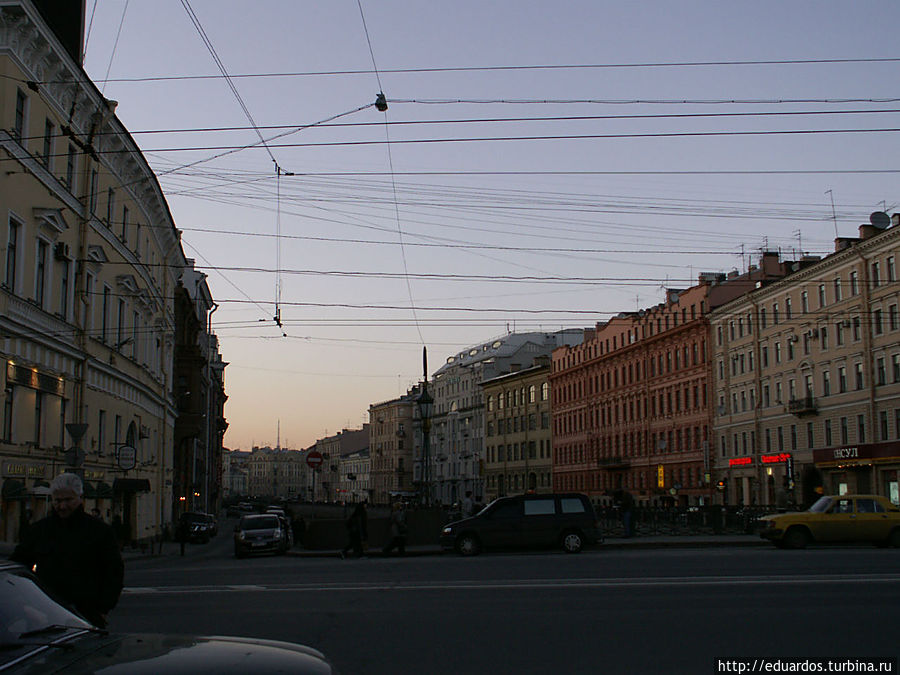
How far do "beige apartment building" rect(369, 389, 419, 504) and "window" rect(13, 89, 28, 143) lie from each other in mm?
128294

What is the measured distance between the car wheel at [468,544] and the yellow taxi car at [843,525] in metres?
8.76

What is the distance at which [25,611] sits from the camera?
5.47 m

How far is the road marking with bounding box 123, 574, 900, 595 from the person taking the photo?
1675 cm

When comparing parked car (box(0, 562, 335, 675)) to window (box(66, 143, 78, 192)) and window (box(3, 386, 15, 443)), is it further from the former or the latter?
window (box(66, 143, 78, 192))

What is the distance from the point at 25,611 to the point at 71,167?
28.2 metres

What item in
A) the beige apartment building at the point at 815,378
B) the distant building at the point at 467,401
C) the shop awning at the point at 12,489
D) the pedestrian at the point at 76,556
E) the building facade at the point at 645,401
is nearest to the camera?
the pedestrian at the point at 76,556

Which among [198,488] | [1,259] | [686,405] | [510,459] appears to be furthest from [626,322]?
[1,259]

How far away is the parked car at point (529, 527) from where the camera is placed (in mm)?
28703

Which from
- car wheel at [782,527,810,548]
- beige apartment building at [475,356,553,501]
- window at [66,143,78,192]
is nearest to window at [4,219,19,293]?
window at [66,143,78,192]

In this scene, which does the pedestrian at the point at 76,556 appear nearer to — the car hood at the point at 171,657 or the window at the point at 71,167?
the car hood at the point at 171,657

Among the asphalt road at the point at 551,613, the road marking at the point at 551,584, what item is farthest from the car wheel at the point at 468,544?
the road marking at the point at 551,584

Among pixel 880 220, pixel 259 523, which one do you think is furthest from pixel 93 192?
pixel 880 220

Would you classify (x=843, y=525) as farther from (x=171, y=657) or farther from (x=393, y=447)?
(x=393, y=447)

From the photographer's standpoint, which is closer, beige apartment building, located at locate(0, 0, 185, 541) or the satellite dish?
beige apartment building, located at locate(0, 0, 185, 541)
